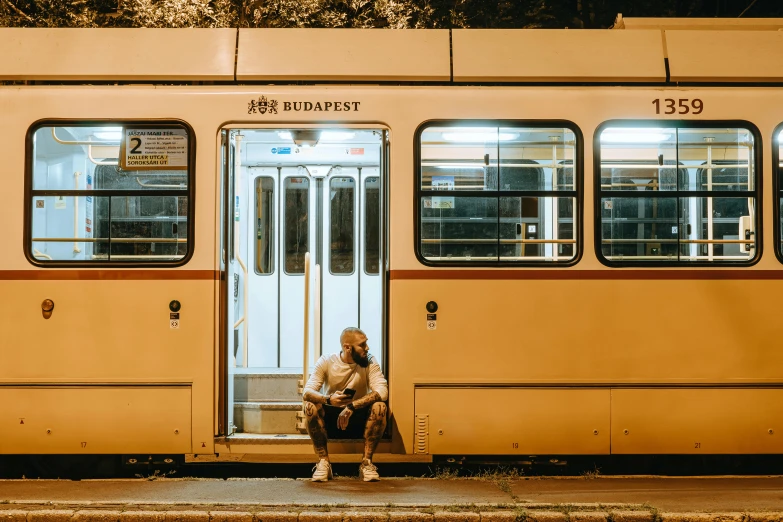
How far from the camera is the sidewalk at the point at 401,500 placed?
5152mm

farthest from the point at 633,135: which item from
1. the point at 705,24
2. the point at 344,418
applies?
the point at 344,418

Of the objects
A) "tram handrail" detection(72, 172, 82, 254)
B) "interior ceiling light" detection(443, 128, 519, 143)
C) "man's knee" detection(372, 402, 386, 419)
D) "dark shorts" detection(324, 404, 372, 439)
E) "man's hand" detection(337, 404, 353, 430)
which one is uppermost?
"interior ceiling light" detection(443, 128, 519, 143)

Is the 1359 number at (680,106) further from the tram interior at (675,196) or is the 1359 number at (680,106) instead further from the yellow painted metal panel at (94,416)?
the yellow painted metal panel at (94,416)

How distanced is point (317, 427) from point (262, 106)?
107 inches

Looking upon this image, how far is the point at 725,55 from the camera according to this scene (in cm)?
658

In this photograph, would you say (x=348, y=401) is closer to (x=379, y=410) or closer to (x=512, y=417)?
(x=379, y=410)

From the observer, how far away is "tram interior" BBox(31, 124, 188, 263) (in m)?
6.30

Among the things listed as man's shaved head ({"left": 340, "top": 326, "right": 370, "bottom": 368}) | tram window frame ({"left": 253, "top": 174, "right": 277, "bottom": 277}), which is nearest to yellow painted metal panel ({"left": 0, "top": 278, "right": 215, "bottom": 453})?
man's shaved head ({"left": 340, "top": 326, "right": 370, "bottom": 368})

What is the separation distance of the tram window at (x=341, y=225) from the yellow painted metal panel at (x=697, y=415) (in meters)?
3.24

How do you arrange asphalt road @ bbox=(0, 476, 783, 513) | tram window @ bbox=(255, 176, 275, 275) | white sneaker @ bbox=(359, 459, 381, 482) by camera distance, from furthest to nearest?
1. tram window @ bbox=(255, 176, 275, 275)
2. white sneaker @ bbox=(359, 459, 381, 482)
3. asphalt road @ bbox=(0, 476, 783, 513)

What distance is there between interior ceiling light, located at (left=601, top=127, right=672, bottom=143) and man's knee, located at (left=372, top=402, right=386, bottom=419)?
9.46ft

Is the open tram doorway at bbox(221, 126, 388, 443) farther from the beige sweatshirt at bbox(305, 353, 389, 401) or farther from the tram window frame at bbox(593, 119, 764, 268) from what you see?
the tram window frame at bbox(593, 119, 764, 268)

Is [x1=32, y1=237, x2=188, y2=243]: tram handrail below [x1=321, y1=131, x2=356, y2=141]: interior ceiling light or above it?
below

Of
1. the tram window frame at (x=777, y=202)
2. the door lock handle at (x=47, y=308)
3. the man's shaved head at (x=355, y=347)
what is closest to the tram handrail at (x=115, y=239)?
the door lock handle at (x=47, y=308)
